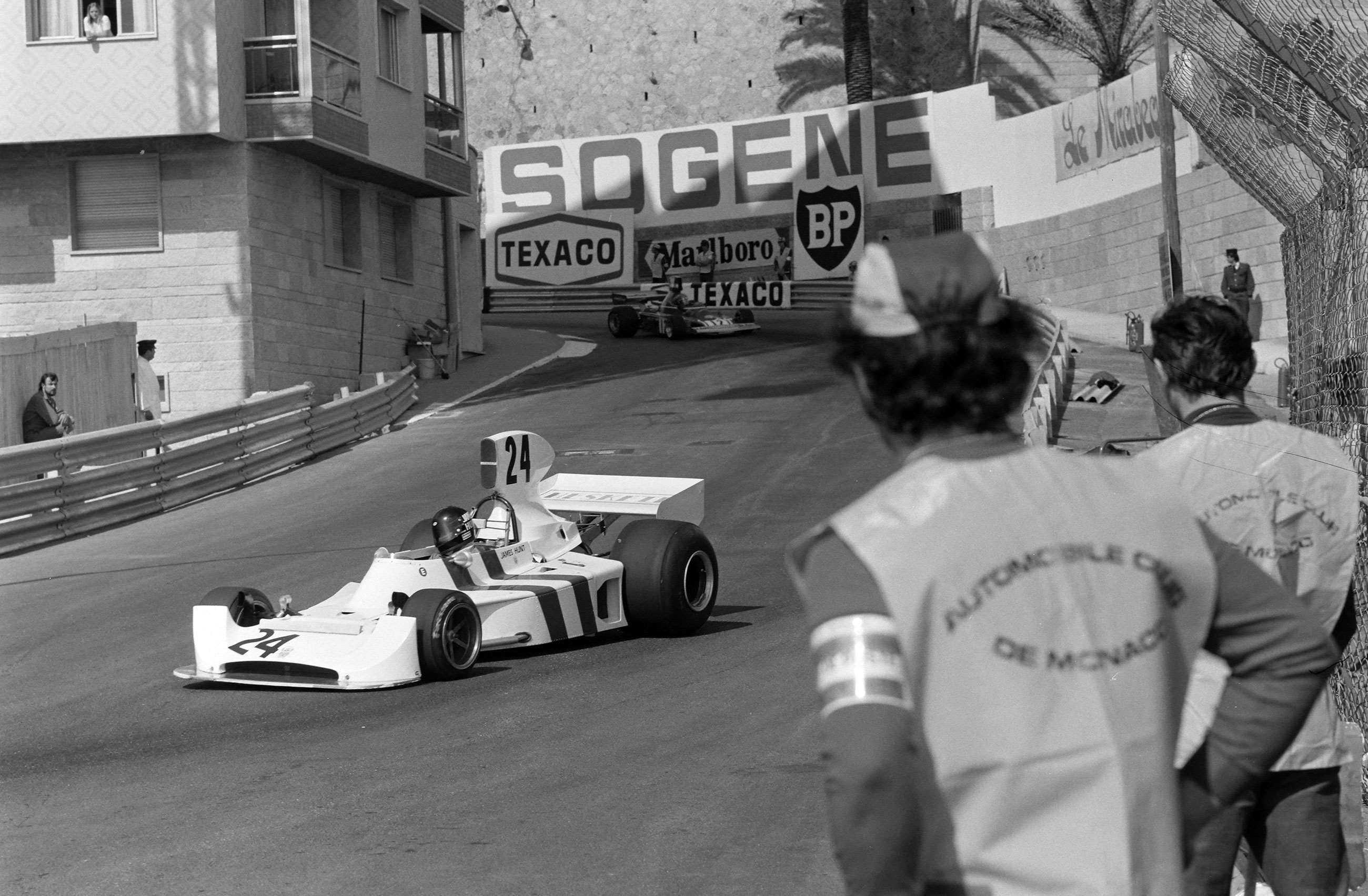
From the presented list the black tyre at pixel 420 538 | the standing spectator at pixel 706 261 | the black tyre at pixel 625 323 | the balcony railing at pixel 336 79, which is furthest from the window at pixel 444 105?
the black tyre at pixel 420 538

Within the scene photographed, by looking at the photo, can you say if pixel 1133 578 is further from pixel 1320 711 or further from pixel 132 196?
pixel 132 196

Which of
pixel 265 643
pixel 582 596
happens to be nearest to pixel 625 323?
pixel 582 596

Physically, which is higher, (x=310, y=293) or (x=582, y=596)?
(x=310, y=293)

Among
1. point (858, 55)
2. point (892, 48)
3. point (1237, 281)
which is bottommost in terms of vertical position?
point (1237, 281)

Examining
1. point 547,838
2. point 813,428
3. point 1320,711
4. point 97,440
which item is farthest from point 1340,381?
point 813,428

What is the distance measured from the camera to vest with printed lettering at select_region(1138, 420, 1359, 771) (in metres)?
3.33

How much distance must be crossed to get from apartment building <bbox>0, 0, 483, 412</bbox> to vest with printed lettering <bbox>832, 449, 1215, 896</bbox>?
Answer: 2178cm

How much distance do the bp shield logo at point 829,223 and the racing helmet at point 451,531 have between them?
30546mm

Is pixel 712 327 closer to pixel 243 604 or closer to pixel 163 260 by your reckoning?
pixel 163 260

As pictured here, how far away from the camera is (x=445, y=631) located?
28.9 feet

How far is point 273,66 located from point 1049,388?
39.6ft

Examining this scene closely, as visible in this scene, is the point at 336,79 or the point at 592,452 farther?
the point at 336,79

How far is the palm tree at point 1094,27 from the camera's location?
133 feet

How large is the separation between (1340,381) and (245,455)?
49.5ft
